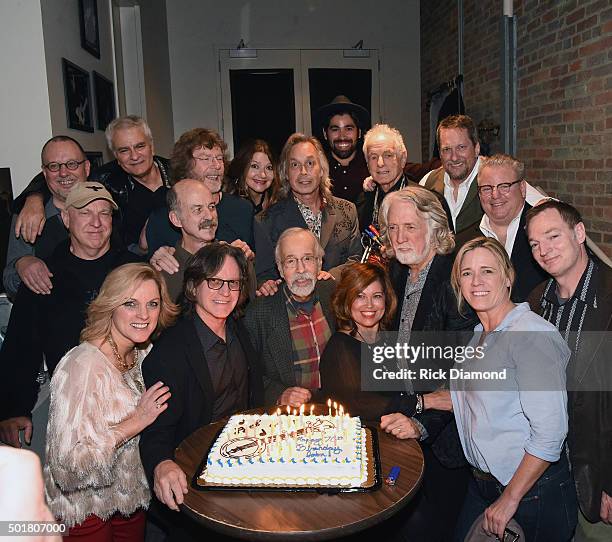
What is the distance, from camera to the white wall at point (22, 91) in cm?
346

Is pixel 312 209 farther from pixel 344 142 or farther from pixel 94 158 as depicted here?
pixel 94 158

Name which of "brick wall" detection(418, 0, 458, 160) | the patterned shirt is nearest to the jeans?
the patterned shirt

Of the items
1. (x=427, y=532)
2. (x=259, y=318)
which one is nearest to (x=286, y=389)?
(x=259, y=318)

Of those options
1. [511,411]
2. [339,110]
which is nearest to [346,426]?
[511,411]

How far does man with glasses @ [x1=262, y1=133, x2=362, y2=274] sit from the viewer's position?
11.6 ft

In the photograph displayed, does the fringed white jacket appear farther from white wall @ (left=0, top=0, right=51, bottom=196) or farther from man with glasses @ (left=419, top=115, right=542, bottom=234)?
man with glasses @ (left=419, top=115, right=542, bottom=234)

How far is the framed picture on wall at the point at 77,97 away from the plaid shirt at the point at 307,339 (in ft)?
7.36

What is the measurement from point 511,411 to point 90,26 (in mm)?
4317

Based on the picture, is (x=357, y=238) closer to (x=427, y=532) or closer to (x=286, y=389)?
(x=286, y=389)

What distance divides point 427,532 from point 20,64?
342 centimetres

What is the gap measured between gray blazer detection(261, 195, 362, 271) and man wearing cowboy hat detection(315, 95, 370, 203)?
1028mm

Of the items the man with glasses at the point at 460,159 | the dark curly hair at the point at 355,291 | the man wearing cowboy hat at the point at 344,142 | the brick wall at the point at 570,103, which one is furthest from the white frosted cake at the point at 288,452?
the brick wall at the point at 570,103

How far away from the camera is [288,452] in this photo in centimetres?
208

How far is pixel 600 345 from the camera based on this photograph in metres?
2.11
